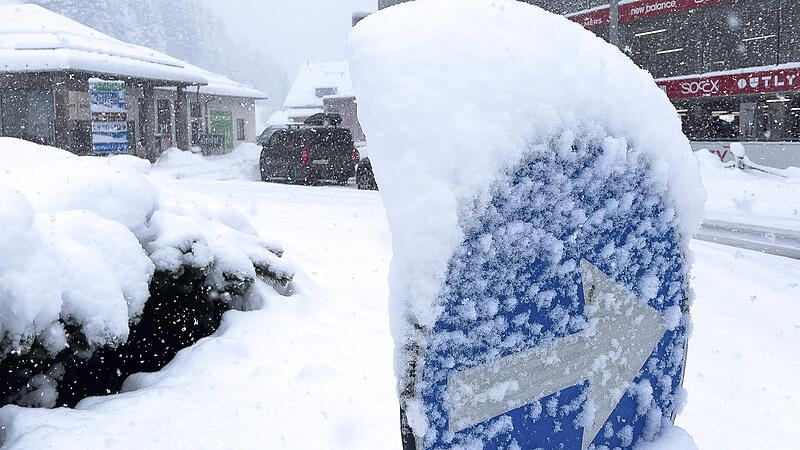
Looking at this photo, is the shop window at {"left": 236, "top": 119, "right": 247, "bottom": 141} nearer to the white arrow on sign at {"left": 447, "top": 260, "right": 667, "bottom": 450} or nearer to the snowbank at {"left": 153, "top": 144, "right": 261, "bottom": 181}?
the snowbank at {"left": 153, "top": 144, "right": 261, "bottom": 181}

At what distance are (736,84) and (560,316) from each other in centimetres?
2587

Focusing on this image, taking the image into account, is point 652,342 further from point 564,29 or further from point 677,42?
point 677,42

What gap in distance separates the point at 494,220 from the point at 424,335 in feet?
0.64

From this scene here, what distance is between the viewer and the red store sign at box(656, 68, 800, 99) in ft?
71.7

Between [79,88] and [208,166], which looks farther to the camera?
[208,166]

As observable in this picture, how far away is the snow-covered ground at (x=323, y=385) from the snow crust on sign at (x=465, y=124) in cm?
65

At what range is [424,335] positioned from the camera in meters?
0.85

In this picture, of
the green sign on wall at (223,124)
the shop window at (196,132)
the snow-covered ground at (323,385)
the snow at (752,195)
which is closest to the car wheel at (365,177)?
the snow at (752,195)

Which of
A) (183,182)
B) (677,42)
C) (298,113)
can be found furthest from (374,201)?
(298,113)

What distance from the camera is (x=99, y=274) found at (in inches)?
114

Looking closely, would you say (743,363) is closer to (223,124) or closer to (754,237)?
(754,237)

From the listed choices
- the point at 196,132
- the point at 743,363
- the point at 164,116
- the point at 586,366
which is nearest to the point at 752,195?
the point at 743,363

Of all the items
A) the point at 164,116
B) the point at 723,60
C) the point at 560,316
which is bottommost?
the point at 560,316

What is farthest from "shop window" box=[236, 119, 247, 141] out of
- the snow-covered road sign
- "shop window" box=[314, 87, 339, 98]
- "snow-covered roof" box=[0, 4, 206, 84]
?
the snow-covered road sign
